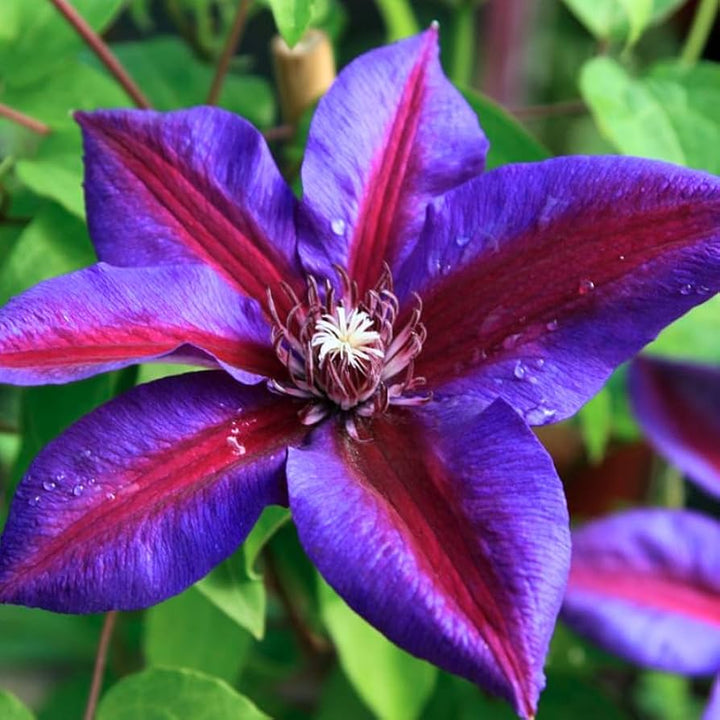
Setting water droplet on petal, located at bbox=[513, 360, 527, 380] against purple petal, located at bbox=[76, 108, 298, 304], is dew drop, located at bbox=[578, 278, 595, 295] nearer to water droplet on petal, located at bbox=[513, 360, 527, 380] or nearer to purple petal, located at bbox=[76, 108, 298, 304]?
water droplet on petal, located at bbox=[513, 360, 527, 380]

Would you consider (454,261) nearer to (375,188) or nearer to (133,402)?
(375,188)

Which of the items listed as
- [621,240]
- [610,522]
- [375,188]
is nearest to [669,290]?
Answer: [621,240]

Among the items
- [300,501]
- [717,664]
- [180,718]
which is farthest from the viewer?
[717,664]

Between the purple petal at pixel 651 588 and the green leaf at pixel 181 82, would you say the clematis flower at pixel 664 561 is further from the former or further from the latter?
the green leaf at pixel 181 82

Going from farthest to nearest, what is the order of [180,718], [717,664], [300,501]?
[717,664]
[180,718]
[300,501]

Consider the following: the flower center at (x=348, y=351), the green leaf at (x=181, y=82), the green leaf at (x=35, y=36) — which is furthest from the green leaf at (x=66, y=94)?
the flower center at (x=348, y=351)

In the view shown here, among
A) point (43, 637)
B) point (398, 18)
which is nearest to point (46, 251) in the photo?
point (398, 18)

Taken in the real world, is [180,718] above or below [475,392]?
below

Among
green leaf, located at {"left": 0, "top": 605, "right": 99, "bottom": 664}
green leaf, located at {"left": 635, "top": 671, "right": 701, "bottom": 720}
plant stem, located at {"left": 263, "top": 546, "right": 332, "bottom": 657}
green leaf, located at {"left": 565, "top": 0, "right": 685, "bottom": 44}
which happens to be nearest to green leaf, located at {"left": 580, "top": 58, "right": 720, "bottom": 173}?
green leaf, located at {"left": 565, "top": 0, "right": 685, "bottom": 44}
